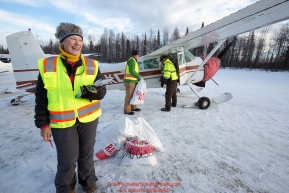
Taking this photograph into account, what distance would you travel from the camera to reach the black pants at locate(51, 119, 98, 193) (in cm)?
142

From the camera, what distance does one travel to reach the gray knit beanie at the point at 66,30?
1.37 meters

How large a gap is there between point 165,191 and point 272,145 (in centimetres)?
253

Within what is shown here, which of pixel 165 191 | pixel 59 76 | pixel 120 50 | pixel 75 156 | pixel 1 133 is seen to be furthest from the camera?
pixel 120 50

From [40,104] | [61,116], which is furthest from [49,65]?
[61,116]

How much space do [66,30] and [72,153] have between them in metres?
1.23

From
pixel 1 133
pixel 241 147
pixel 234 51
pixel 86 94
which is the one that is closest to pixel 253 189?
pixel 241 147

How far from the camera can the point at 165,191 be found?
1797 millimetres

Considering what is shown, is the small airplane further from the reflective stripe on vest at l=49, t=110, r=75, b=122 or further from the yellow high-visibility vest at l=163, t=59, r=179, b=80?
the reflective stripe on vest at l=49, t=110, r=75, b=122

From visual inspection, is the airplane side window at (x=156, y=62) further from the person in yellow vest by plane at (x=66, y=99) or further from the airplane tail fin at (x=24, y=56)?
the person in yellow vest by plane at (x=66, y=99)

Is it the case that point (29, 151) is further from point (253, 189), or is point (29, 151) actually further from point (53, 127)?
point (253, 189)

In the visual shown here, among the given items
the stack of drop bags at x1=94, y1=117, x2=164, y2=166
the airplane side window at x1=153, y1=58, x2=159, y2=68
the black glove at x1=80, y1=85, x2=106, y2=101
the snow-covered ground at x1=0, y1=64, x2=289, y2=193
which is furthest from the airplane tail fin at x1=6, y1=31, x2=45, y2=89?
the black glove at x1=80, y1=85, x2=106, y2=101

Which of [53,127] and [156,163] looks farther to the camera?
[156,163]

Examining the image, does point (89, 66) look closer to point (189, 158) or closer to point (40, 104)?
point (40, 104)

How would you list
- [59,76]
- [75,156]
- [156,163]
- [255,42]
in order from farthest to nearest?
[255,42], [156,163], [75,156], [59,76]
